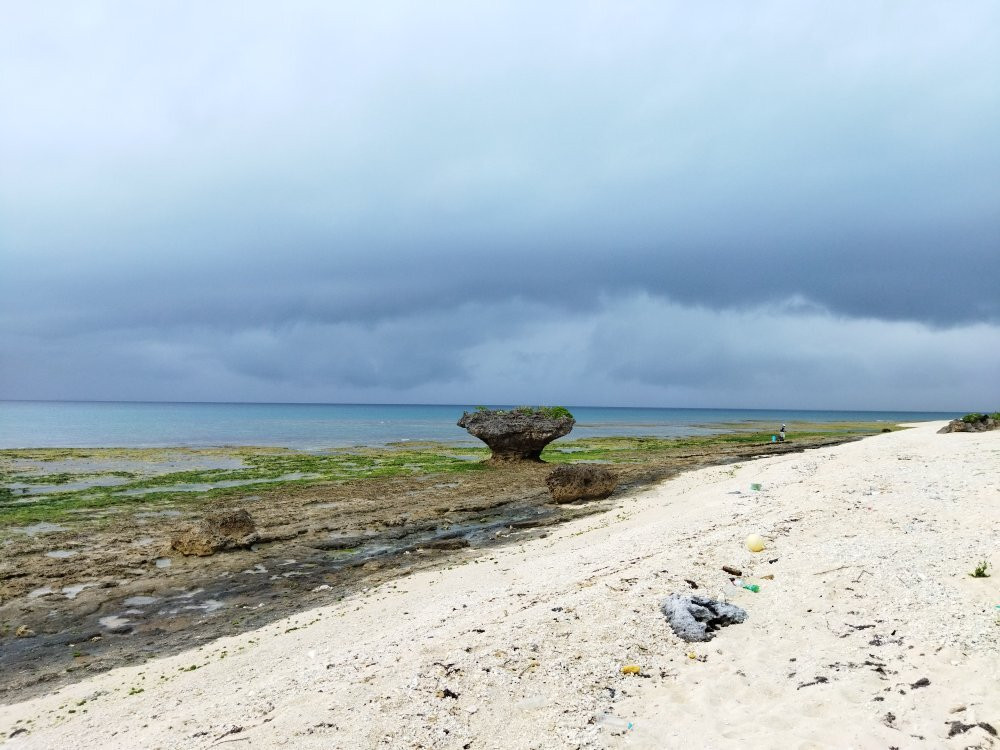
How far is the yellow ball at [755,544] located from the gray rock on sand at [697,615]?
2252mm

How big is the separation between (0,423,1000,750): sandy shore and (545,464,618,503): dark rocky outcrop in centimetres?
993

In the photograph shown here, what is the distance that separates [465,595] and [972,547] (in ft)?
26.7

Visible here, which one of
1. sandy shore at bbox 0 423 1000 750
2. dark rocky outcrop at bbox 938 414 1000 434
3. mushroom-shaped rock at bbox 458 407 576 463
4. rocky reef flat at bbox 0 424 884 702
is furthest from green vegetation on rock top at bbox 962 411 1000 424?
sandy shore at bbox 0 423 1000 750

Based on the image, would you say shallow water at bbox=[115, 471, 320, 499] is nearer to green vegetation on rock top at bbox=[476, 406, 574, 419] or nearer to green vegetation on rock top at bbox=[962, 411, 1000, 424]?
green vegetation on rock top at bbox=[476, 406, 574, 419]

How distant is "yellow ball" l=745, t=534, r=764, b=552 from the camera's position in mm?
9570

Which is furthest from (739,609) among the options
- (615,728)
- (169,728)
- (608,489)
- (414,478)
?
→ (414,478)

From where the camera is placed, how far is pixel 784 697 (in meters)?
5.69

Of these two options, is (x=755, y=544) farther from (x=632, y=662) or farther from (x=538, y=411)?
(x=538, y=411)

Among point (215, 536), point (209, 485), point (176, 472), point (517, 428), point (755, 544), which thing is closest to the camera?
point (755, 544)

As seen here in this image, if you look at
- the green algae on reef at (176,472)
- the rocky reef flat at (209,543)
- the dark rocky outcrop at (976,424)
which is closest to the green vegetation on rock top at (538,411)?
the rocky reef flat at (209,543)

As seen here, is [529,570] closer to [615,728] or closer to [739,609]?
[739,609]

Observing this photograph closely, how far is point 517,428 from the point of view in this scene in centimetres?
3491

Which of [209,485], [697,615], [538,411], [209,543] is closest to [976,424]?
[538,411]

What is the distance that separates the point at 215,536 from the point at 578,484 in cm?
1215
